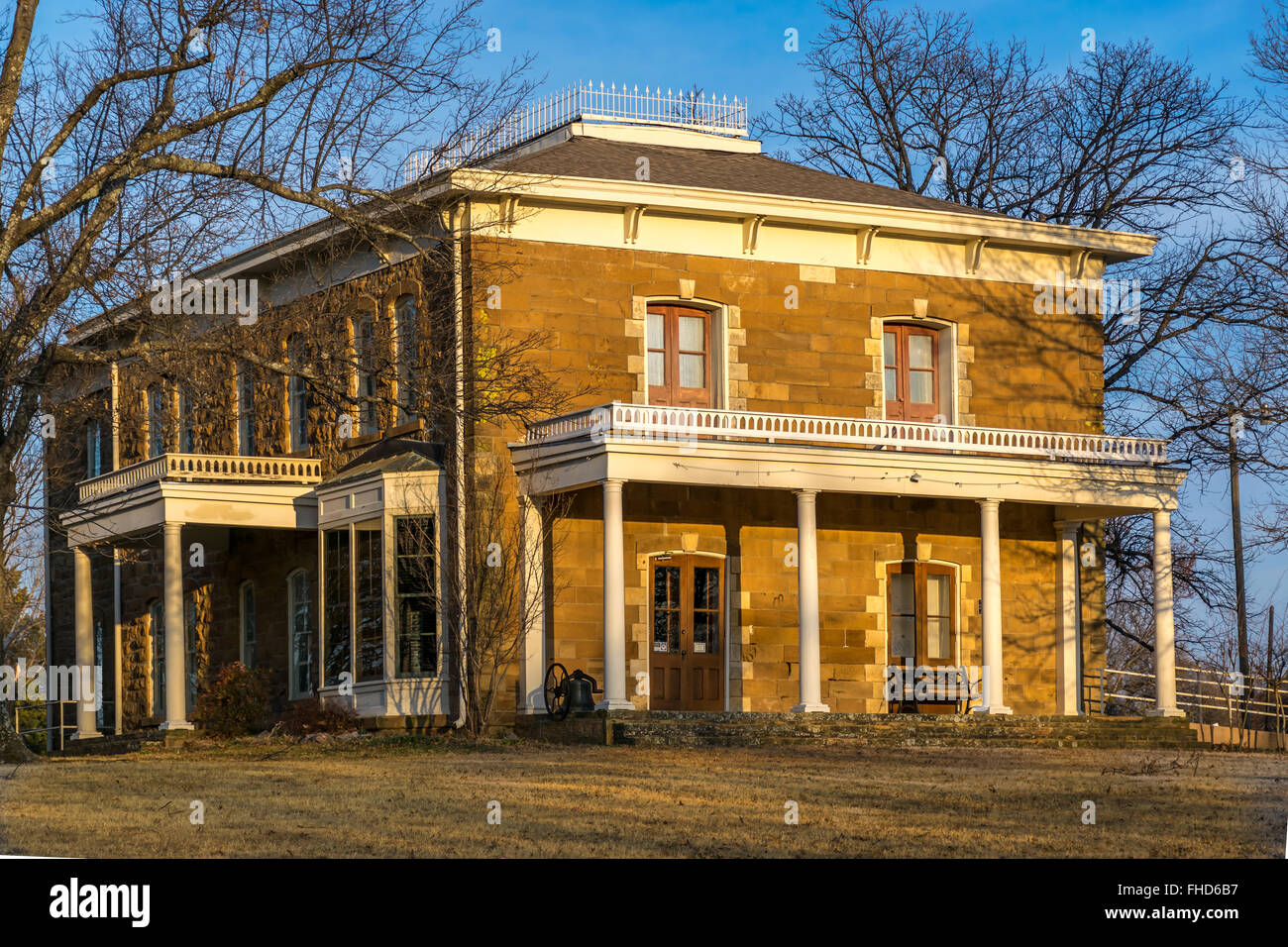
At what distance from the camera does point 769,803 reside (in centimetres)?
1545

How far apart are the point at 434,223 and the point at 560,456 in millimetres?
4235

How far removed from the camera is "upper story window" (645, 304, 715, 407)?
28.5 meters

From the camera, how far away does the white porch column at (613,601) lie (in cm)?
2488

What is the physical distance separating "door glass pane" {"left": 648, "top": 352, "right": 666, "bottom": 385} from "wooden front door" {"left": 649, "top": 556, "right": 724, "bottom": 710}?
281 cm

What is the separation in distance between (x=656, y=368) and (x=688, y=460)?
320 centimetres

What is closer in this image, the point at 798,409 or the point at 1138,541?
the point at 798,409

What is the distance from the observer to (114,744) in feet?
102

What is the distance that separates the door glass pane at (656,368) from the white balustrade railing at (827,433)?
1756mm

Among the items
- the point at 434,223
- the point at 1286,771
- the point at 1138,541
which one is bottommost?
the point at 1286,771
